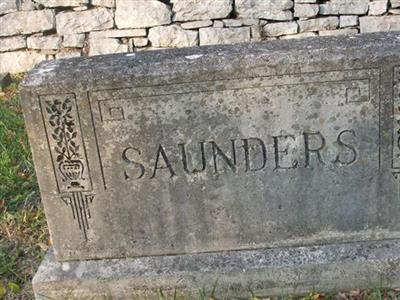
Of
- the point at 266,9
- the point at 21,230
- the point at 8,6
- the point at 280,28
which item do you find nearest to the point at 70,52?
the point at 8,6

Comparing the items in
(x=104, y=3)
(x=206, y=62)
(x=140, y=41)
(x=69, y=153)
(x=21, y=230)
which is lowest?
(x=21, y=230)

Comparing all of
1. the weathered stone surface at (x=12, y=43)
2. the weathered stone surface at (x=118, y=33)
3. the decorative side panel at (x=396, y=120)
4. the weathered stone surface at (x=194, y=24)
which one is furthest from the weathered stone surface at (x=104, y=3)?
the decorative side panel at (x=396, y=120)

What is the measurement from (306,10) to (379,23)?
0.77 metres

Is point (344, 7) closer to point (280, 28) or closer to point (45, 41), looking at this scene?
point (280, 28)

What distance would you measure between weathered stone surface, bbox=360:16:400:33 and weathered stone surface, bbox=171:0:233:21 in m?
1.39

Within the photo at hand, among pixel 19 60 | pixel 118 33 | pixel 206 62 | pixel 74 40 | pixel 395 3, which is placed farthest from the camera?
pixel 19 60

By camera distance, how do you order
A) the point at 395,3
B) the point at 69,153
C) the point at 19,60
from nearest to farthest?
the point at 69,153, the point at 395,3, the point at 19,60

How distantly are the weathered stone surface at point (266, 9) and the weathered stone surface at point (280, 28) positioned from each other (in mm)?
59

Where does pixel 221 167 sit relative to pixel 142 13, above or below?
below

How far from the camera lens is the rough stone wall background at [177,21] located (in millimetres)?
6125

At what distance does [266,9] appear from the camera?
243 inches

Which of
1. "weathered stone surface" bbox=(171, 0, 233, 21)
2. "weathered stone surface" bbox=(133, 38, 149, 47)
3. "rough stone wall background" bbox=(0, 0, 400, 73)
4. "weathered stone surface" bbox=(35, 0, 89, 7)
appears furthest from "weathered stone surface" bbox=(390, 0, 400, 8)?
"weathered stone surface" bbox=(35, 0, 89, 7)

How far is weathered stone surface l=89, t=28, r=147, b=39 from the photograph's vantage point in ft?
20.6

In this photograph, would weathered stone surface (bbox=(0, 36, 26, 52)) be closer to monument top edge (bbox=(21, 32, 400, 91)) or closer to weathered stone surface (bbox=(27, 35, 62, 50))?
→ weathered stone surface (bbox=(27, 35, 62, 50))
